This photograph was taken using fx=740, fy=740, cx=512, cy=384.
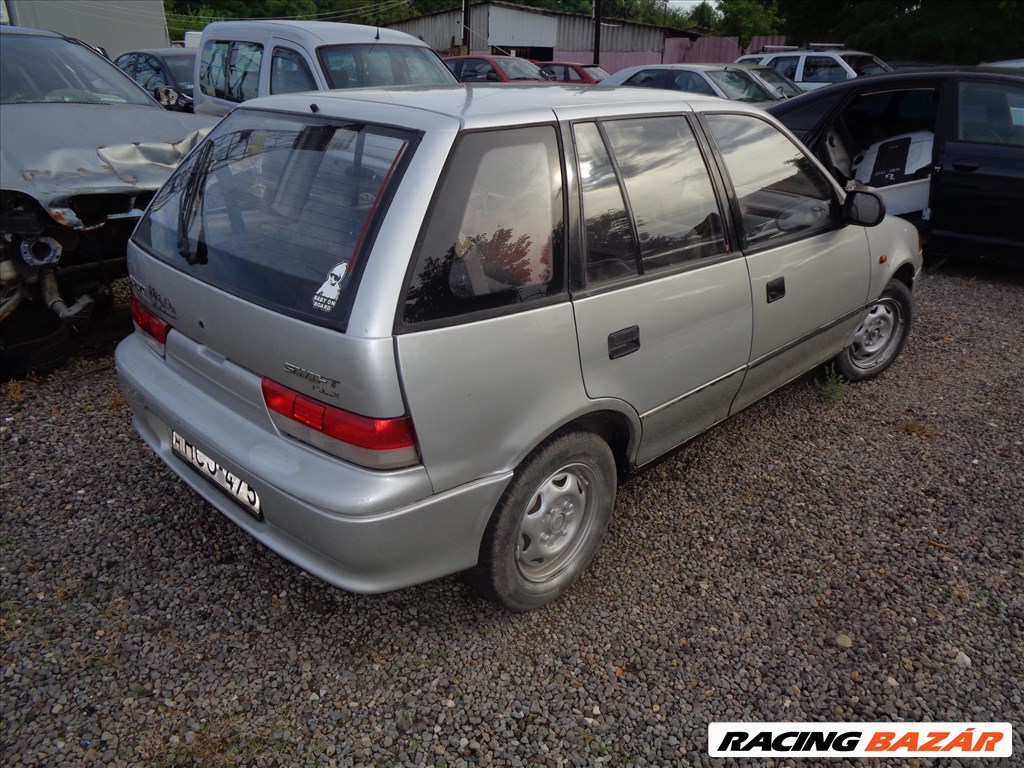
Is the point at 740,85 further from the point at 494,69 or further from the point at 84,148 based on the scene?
the point at 84,148

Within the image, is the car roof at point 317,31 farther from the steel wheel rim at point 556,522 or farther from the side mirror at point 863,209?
the steel wheel rim at point 556,522

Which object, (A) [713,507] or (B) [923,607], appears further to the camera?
(A) [713,507]

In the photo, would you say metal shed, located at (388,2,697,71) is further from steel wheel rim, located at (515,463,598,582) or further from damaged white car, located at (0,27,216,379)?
steel wheel rim, located at (515,463,598,582)

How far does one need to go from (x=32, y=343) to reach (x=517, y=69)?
13.2 m

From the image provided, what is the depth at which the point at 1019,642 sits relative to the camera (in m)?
2.59

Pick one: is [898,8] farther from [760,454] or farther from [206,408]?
[206,408]

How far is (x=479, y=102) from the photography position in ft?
8.24

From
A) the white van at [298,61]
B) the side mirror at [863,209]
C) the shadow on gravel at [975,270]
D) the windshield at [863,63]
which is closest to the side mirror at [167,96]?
the white van at [298,61]

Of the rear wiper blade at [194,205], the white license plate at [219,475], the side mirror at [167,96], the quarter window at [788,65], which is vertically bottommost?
the white license plate at [219,475]

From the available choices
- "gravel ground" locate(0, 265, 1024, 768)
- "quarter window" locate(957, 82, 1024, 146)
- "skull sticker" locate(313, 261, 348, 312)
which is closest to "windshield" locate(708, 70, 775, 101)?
"quarter window" locate(957, 82, 1024, 146)

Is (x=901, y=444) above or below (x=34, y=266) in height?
below

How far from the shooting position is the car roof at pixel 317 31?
675cm

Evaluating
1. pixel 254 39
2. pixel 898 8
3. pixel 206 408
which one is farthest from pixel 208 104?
pixel 898 8

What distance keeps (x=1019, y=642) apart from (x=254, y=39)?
745 cm
